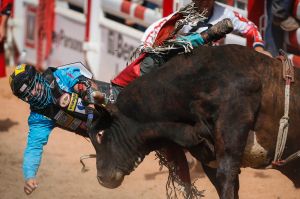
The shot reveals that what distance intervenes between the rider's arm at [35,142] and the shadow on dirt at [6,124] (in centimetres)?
325

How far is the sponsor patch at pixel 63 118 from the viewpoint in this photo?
555 cm

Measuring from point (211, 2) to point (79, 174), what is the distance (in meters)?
2.41

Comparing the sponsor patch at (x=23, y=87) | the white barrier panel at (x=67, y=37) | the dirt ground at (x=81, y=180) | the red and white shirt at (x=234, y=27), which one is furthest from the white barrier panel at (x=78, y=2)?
the sponsor patch at (x=23, y=87)

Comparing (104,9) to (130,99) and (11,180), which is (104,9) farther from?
(130,99)

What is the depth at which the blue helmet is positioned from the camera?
530cm

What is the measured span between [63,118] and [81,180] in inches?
67.2

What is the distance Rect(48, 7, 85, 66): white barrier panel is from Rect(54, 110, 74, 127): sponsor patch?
175 inches

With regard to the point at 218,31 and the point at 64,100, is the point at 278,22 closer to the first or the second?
the point at 218,31

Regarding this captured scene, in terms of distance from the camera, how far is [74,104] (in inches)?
219

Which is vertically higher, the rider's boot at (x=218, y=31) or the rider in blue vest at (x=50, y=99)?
the rider's boot at (x=218, y=31)

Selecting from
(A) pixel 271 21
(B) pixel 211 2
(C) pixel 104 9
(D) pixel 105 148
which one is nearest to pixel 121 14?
(C) pixel 104 9

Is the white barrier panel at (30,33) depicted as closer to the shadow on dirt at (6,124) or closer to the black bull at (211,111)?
the shadow on dirt at (6,124)

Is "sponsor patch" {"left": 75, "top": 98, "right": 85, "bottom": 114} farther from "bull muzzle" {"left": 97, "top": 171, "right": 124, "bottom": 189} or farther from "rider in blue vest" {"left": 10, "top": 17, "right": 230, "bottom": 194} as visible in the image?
"bull muzzle" {"left": 97, "top": 171, "right": 124, "bottom": 189}

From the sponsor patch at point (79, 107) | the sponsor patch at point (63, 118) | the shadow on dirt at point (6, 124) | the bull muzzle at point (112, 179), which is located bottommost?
the shadow on dirt at point (6, 124)
